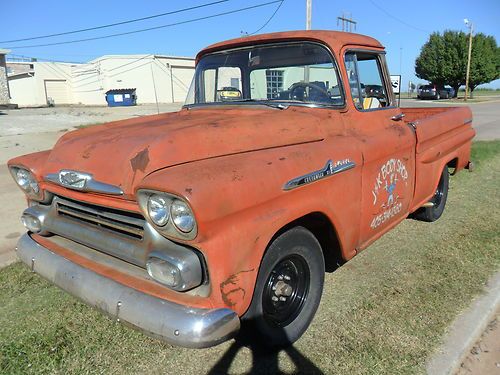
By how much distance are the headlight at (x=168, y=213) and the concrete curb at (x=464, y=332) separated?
1649 millimetres

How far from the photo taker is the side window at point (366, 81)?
329 centimetres

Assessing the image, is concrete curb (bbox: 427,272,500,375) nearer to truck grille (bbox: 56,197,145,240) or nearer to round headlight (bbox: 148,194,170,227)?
round headlight (bbox: 148,194,170,227)

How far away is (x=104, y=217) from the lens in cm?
242

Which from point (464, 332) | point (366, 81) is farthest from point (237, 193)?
point (366, 81)

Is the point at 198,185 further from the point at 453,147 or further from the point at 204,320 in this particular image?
the point at 453,147

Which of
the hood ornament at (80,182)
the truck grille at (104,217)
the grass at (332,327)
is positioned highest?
the hood ornament at (80,182)

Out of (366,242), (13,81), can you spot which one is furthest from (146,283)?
(13,81)

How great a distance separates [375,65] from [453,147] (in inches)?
58.7

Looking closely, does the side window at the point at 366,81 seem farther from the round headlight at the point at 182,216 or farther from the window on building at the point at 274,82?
the round headlight at the point at 182,216

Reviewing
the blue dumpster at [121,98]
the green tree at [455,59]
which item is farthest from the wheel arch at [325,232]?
the green tree at [455,59]

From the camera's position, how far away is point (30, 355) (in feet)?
8.46

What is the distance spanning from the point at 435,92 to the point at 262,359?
145 ft

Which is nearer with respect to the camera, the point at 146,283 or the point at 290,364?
the point at 146,283

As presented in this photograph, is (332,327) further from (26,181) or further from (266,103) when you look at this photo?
(26,181)
